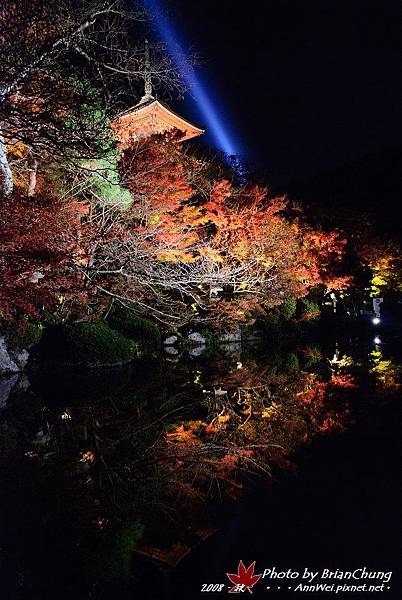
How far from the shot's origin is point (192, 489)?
3648 millimetres

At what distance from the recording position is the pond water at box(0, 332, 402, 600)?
2539mm

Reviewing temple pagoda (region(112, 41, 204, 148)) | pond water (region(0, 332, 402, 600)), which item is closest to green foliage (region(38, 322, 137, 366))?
pond water (region(0, 332, 402, 600))

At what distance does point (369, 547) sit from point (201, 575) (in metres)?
1.08

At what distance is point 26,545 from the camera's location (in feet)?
9.33

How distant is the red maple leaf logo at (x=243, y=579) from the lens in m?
2.35

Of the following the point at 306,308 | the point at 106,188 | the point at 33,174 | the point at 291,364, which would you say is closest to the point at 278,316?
the point at 306,308

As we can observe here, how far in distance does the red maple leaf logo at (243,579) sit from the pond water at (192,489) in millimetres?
52

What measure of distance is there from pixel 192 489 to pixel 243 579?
1.28 m

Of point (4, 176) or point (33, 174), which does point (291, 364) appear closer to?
point (4, 176)

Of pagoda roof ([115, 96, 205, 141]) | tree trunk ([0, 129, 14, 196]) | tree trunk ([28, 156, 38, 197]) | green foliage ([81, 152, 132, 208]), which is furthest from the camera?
pagoda roof ([115, 96, 205, 141])

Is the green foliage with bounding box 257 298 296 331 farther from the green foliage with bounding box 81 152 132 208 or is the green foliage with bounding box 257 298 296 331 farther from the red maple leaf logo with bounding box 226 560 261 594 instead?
the red maple leaf logo with bounding box 226 560 261 594

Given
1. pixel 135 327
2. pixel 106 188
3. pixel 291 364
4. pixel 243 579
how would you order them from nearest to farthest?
pixel 243 579 → pixel 106 188 → pixel 291 364 → pixel 135 327

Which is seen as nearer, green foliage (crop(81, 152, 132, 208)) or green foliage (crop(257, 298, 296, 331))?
green foliage (crop(81, 152, 132, 208))

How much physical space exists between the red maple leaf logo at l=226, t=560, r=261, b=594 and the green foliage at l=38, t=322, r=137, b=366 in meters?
9.86
